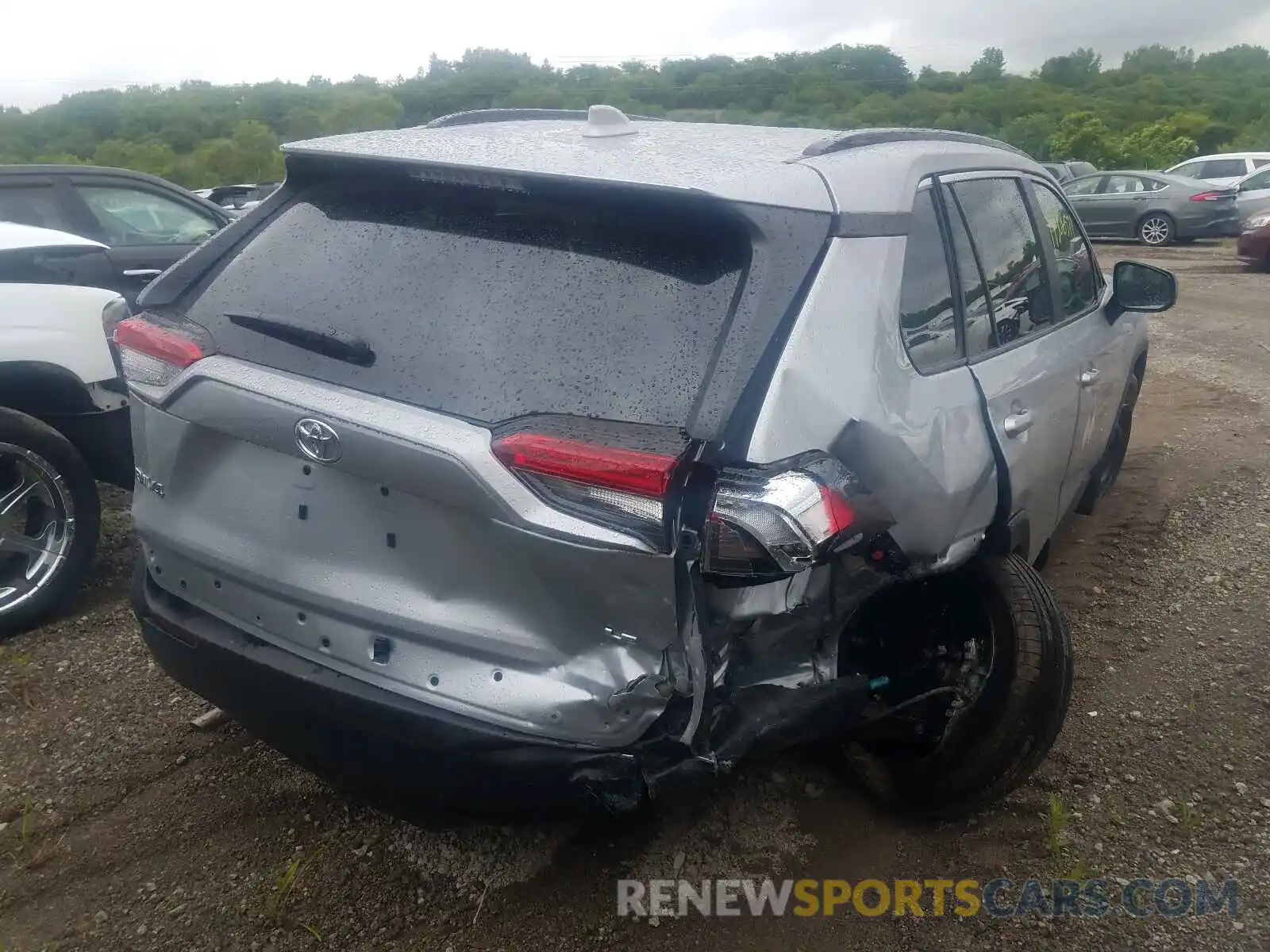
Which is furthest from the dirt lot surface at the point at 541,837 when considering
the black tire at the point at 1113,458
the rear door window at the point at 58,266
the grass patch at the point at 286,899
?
the rear door window at the point at 58,266

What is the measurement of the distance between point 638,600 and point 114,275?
12.7ft

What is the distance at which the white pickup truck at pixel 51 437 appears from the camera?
3.71 m

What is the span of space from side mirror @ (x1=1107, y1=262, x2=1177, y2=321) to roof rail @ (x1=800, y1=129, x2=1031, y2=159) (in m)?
1.06

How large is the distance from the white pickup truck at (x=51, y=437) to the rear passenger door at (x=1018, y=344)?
3.05 m

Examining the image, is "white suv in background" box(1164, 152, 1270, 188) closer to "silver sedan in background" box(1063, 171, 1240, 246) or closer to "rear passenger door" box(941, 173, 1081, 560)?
"silver sedan in background" box(1063, 171, 1240, 246)

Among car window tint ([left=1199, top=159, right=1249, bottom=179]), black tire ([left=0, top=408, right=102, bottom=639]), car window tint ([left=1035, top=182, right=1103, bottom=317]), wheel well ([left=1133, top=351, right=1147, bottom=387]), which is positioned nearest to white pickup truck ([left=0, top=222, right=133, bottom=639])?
black tire ([left=0, top=408, right=102, bottom=639])

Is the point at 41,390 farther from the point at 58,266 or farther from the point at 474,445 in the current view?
the point at 474,445

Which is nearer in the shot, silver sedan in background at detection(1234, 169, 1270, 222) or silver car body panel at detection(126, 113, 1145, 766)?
silver car body panel at detection(126, 113, 1145, 766)

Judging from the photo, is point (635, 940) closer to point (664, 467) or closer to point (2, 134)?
point (664, 467)

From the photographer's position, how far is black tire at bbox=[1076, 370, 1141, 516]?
15.5 ft

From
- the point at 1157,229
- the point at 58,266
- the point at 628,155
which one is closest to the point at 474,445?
the point at 628,155

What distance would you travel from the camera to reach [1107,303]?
4176 mm

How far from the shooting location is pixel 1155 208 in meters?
18.3

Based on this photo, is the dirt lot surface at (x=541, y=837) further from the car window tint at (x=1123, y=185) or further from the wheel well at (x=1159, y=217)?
the car window tint at (x=1123, y=185)
